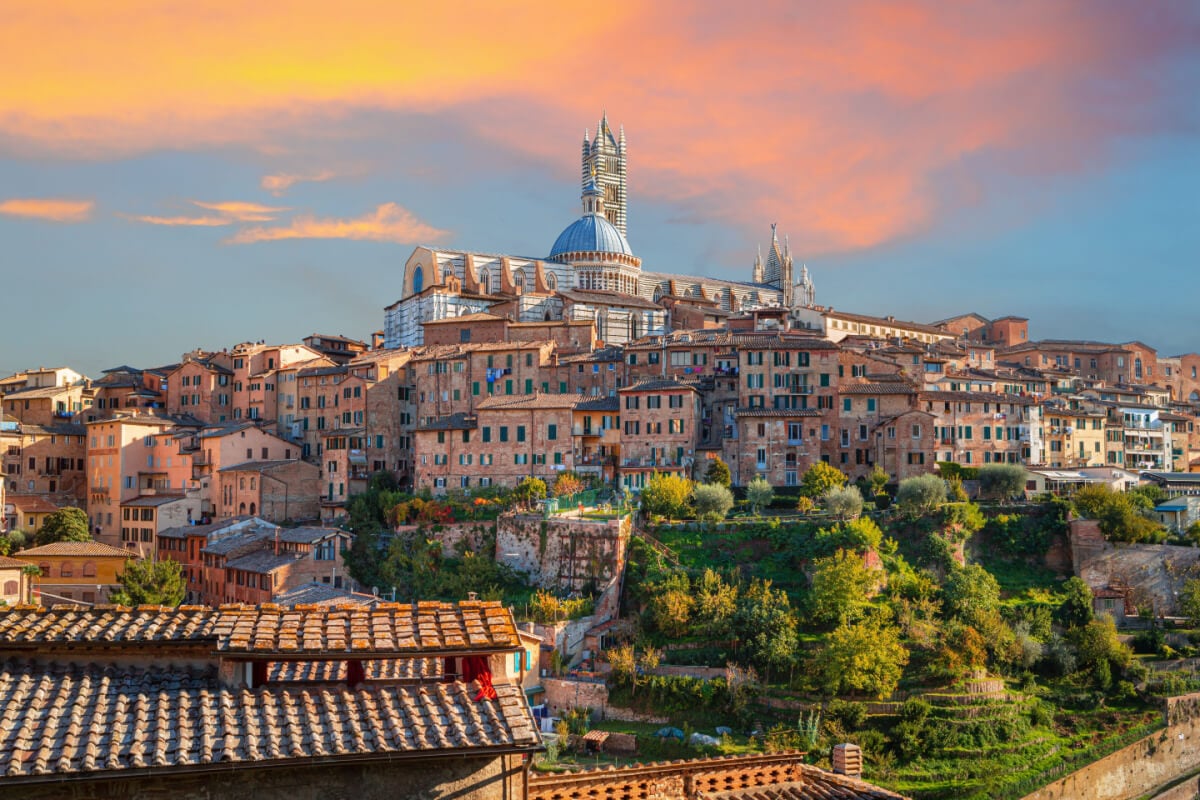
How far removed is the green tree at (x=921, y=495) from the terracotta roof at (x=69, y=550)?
123 ft

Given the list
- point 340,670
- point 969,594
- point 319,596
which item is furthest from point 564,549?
point 340,670

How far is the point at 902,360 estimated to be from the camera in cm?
6769

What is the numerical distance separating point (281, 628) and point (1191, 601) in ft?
147

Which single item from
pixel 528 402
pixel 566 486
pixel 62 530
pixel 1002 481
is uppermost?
pixel 528 402

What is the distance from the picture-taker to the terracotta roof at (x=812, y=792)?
49.6 feet

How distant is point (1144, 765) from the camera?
41.2 m

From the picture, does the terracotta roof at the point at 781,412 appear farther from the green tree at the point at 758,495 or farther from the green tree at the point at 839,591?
the green tree at the point at 839,591

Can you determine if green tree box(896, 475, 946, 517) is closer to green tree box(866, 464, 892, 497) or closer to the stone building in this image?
green tree box(866, 464, 892, 497)

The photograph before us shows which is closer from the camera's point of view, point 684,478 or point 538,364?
point 684,478

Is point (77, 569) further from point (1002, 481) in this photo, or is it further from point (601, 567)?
point (1002, 481)

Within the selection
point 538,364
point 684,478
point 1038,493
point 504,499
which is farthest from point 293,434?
point 1038,493

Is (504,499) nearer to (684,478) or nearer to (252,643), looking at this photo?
(684,478)

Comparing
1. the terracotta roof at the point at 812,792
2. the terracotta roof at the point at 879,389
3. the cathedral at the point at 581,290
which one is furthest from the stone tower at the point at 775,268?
the terracotta roof at the point at 812,792

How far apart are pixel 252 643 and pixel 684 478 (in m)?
45.3
